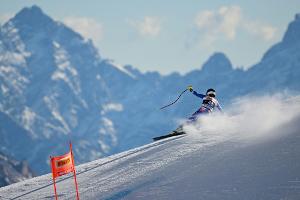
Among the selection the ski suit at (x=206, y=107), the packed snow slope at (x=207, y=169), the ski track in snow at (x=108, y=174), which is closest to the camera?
the packed snow slope at (x=207, y=169)

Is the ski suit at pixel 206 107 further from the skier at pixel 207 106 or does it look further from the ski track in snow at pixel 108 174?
the ski track in snow at pixel 108 174

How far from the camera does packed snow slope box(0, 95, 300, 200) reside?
14.8 meters

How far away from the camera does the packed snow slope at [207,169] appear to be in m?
14.8

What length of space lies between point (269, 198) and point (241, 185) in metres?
1.45

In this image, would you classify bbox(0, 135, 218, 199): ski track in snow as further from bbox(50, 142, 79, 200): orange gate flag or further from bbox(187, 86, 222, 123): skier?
bbox(187, 86, 222, 123): skier

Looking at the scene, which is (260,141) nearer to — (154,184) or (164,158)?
(164,158)

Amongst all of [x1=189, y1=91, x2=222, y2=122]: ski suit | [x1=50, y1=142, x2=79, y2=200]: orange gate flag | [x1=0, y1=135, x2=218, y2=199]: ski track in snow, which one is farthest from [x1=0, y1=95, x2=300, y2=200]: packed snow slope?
[x1=50, y1=142, x2=79, y2=200]: orange gate flag

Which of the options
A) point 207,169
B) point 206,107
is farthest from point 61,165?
point 206,107

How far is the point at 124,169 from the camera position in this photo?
19688mm

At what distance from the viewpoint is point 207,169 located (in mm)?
17062

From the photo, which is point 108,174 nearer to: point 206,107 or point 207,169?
point 207,169

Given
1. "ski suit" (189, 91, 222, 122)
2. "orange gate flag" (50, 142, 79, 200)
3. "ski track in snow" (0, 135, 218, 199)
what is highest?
"ski suit" (189, 91, 222, 122)

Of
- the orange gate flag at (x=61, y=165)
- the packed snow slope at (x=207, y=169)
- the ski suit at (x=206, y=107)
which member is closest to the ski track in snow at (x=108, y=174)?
the packed snow slope at (x=207, y=169)

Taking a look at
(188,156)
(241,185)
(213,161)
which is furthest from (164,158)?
(241,185)
